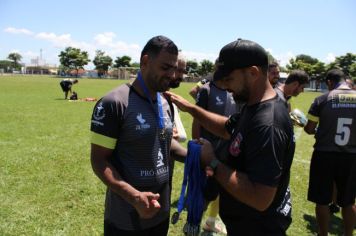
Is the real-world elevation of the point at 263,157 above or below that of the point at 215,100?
below

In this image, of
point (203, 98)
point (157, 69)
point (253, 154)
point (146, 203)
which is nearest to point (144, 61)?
point (157, 69)

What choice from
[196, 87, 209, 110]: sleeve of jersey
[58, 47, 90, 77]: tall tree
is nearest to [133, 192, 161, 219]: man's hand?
[196, 87, 209, 110]: sleeve of jersey

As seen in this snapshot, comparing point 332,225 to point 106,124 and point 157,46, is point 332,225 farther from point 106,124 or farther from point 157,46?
point 106,124

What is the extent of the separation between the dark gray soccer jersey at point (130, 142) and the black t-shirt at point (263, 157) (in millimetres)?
676

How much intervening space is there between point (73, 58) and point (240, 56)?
328ft

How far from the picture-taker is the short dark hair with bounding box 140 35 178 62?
3.06 meters

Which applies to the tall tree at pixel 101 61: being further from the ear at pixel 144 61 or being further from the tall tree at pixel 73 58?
the ear at pixel 144 61

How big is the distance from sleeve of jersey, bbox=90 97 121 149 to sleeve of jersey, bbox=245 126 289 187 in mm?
1092

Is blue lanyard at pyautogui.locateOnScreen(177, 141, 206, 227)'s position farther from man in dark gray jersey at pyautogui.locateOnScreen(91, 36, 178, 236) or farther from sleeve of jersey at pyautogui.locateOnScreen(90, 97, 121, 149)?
sleeve of jersey at pyautogui.locateOnScreen(90, 97, 121, 149)

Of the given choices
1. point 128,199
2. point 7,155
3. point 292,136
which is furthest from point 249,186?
point 7,155

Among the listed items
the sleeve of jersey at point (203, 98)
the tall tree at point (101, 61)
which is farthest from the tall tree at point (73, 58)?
the sleeve of jersey at point (203, 98)

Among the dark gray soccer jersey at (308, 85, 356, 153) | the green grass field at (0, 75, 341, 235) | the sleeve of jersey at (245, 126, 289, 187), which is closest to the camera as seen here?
the sleeve of jersey at (245, 126, 289, 187)

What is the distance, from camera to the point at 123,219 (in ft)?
9.73

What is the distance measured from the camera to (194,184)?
300 cm
